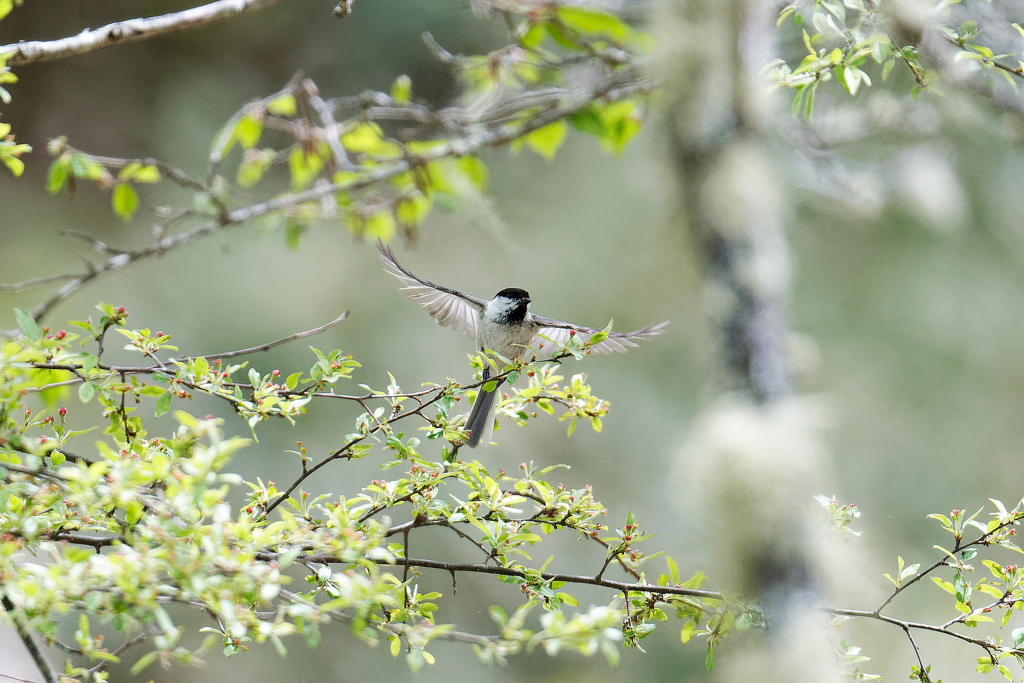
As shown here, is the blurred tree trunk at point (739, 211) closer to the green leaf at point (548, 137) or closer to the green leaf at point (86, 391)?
the green leaf at point (548, 137)

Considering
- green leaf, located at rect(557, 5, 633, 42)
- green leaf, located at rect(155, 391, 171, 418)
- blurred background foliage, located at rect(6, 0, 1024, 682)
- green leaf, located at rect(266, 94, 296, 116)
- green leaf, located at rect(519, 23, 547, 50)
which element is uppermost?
green leaf, located at rect(557, 5, 633, 42)

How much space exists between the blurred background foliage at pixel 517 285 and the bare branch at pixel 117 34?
1.38m

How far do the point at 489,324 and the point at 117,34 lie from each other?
21.3 inches

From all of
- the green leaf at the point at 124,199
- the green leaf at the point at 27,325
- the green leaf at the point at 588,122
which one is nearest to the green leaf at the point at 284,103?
the green leaf at the point at 124,199

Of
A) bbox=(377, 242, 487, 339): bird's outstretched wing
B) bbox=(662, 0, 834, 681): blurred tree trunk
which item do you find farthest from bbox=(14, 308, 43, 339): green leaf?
bbox=(662, 0, 834, 681): blurred tree trunk

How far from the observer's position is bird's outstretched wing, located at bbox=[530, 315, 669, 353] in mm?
678

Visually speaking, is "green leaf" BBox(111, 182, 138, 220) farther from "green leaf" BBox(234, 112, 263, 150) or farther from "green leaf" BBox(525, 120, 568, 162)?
"green leaf" BBox(525, 120, 568, 162)

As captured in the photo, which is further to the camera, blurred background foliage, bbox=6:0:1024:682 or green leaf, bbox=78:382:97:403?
blurred background foliage, bbox=6:0:1024:682

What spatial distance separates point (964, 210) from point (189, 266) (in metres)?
2.78

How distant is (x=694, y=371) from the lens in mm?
2494

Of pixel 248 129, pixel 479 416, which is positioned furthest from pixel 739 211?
pixel 248 129

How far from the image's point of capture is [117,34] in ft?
2.37

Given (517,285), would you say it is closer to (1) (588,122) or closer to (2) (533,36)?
(1) (588,122)

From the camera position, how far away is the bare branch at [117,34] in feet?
2.26
